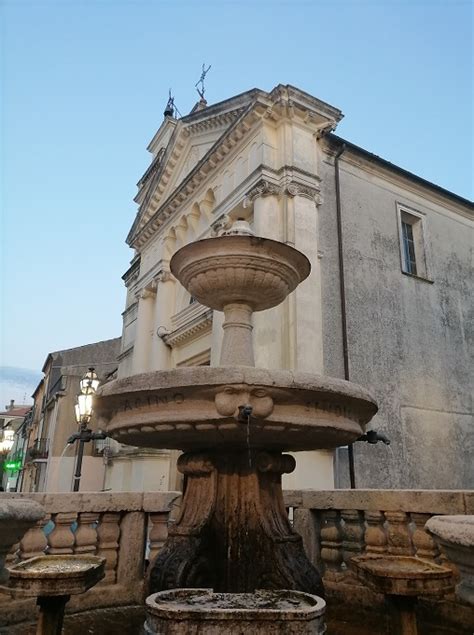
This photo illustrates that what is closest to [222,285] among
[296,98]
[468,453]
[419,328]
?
[296,98]

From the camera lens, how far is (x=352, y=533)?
14.0ft

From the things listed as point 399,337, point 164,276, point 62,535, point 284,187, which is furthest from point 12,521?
point 164,276

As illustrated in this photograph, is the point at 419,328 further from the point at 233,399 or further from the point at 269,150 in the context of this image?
the point at 233,399

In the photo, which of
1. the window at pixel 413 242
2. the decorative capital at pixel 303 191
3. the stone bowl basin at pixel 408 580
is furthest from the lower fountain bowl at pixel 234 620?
the window at pixel 413 242

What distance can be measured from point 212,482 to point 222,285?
1.70 metres

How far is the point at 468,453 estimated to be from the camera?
11.8m

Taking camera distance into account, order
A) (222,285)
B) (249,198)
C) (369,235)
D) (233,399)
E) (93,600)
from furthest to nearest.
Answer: (369,235) → (249,198) → (222,285) → (93,600) → (233,399)

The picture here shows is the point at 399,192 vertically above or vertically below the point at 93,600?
above

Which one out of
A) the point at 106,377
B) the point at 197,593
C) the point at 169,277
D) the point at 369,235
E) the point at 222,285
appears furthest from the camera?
the point at 106,377

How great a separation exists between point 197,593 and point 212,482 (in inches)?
39.2

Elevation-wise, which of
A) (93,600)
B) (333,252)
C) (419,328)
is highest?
(333,252)

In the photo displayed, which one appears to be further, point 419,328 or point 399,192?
point 399,192

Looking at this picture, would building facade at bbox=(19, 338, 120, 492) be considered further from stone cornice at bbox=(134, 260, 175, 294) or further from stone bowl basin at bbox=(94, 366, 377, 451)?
stone bowl basin at bbox=(94, 366, 377, 451)

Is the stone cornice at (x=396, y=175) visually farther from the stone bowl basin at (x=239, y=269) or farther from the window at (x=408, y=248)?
the stone bowl basin at (x=239, y=269)
